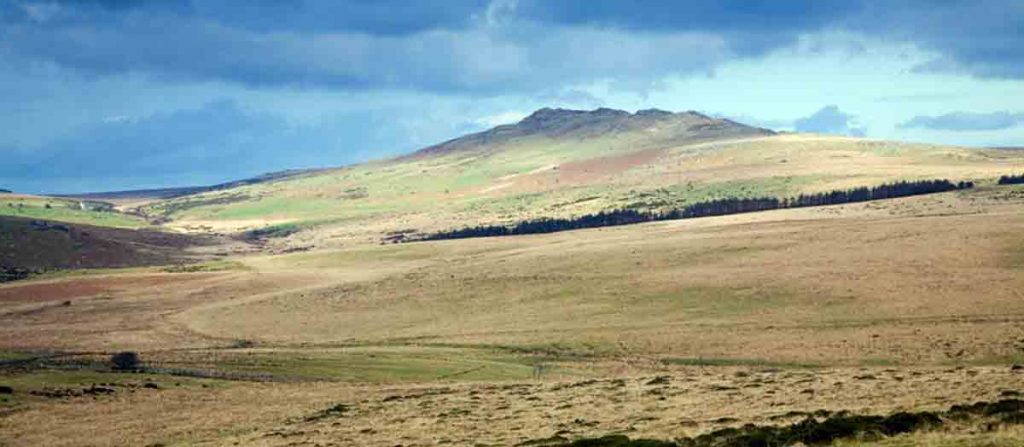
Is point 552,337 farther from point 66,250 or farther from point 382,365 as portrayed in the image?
point 66,250

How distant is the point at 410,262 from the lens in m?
141

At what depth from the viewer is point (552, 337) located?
253ft

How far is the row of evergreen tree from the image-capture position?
17338cm

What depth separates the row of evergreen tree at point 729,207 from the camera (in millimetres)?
173375

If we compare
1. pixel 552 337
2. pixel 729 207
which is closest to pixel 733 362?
pixel 552 337

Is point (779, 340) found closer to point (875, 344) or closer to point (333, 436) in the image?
point (875, 344)

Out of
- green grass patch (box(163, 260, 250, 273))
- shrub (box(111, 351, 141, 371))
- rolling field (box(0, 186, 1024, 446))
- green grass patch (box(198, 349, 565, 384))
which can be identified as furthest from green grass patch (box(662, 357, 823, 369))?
green grass patch (box(163, 260, 250, 273))

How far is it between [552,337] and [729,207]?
114m

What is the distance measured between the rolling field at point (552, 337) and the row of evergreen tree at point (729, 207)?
25.0 meters

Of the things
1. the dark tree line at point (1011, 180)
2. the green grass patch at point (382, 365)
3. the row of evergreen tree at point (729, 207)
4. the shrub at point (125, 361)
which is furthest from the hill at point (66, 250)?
the dark tree line at point (1011, 180)

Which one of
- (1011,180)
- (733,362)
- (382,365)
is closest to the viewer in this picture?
(733,362)

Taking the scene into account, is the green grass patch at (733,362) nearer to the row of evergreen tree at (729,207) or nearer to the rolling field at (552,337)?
the rolling field at (552,337)

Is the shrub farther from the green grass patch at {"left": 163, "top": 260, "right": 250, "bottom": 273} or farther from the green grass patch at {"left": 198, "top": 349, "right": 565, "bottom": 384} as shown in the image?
the green grass patch at {"left": 163, "top": 260, "right": 250, "bottom": 273}

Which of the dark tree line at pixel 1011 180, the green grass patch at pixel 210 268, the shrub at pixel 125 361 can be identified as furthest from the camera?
the dark tree line at pixel 1011 180
